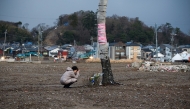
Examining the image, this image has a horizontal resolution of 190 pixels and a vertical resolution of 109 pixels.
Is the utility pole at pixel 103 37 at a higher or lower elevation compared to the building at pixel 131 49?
lower

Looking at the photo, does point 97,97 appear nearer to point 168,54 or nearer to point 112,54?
point 112,54

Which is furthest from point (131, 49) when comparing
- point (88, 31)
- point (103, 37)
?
point (103, 37)

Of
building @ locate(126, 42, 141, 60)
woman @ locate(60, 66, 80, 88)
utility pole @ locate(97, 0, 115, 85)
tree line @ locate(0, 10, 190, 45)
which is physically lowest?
woman @ locate(60, 66, 80, 88)

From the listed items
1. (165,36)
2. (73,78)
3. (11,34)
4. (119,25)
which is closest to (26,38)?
(11,34)

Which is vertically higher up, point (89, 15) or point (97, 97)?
point (89, 15)

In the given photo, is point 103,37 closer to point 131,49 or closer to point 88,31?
point 131,49

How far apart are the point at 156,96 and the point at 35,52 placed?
93680mm

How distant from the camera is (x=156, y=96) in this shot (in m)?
10.1

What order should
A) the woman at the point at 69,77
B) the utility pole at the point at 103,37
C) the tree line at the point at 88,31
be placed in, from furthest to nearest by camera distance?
the tree line at the point at 88,31 → the utility pole at the point at 103,37 → the woman at the point at 69,77

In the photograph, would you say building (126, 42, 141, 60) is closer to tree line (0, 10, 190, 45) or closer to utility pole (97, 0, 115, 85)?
tree line (0, 10, 190, 45)

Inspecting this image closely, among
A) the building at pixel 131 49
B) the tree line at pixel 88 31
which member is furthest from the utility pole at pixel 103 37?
the tree line at pixel 88 31

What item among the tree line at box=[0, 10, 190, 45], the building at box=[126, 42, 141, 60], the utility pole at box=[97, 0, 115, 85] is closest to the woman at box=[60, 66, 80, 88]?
the utility pole at box=[97, 0, 115, 85]

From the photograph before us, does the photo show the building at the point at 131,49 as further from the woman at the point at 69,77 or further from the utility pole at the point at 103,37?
the woman at the point at 69,77

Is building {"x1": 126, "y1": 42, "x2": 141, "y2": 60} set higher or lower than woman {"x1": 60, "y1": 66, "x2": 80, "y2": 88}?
higher
